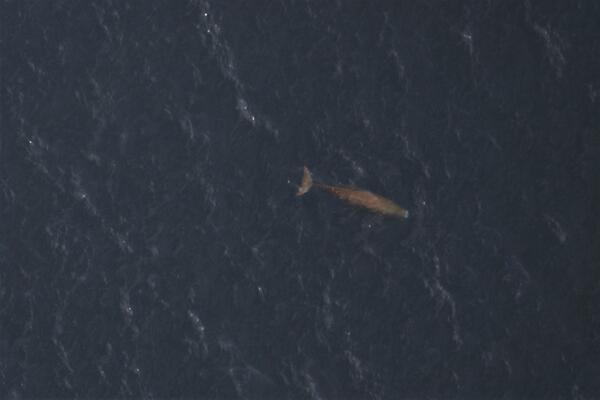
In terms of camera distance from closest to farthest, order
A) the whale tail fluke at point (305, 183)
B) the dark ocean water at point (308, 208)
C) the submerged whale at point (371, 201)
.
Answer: the dark ocean water at point (308, 208) → the submerged whale at point (371, 201) → the whale tail fluke at point (305, 183)

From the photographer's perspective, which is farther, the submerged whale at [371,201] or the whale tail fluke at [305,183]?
the whale tail fluke at [305,183]

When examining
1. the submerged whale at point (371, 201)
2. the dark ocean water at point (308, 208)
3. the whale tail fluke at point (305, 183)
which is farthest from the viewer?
the whale tail fluke at point (305, 183)

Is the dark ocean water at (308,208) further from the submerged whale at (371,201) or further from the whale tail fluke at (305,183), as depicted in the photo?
the submerged whale at (371,201)

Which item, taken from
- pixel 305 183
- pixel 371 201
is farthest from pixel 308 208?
pixel 371 201

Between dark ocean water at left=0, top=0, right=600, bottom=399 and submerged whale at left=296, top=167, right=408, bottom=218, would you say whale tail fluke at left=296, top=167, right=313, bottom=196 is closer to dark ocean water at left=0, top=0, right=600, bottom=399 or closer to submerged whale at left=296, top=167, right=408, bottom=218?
dark ocean water at left=0, top=0, right=600, bottom=399

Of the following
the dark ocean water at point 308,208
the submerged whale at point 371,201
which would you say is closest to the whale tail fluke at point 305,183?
the dark ocean water at point 308,208

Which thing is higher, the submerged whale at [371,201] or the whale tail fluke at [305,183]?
the whale tail fluke at [305,183]

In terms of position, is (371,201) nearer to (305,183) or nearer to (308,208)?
(308,208)
